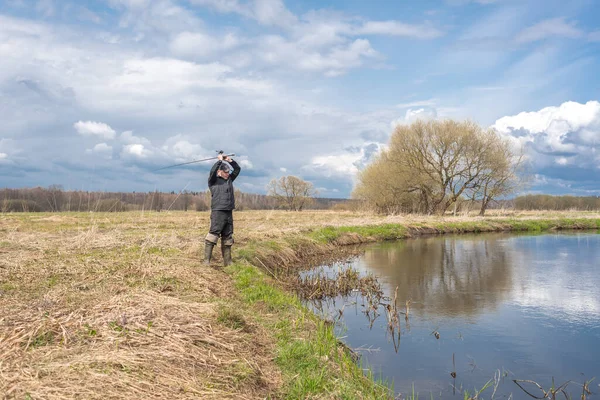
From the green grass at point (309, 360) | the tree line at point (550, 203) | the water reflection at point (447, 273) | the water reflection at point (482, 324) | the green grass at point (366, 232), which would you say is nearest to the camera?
the green grass at point (309, 360)

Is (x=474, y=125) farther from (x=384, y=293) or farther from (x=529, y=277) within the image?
(x=384, y=293)

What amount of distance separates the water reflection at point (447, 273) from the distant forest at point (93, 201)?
6.58 meters

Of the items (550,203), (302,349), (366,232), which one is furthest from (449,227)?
(550,203)

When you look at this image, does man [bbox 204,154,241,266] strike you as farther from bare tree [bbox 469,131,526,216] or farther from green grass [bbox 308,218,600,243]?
bare tree [bbox 469,131,526,216]

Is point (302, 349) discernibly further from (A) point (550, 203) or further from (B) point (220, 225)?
(A) point (550, 203)

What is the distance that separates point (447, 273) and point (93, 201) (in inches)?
610

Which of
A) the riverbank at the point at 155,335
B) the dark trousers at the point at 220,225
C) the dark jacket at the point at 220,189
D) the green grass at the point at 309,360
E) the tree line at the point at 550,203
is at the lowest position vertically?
the green grass at the point at 309,360

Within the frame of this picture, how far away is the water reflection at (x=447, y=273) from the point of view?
31.0 ft

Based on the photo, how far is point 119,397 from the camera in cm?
325

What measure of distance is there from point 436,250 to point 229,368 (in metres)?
16.1

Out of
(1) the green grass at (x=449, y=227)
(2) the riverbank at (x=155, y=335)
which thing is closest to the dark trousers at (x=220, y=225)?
(2) the riverbank at (x=155, y=335)

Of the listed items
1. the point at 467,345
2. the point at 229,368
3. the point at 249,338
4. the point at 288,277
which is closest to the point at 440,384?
the point at 467,345

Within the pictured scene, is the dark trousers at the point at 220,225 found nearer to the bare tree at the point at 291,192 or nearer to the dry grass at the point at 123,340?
the dry grass at the point at 123,340

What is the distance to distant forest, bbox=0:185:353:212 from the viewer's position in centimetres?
1822
